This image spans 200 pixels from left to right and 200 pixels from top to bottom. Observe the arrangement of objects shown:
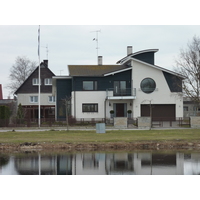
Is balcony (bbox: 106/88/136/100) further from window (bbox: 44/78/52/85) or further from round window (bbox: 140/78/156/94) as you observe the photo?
window (bbox: 44/78/52/85)

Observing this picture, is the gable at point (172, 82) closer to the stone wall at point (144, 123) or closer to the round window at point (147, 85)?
the round window at point (147, 85)

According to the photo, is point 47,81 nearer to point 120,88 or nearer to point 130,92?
point 120,88

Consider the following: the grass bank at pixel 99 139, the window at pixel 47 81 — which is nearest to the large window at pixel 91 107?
the grass bank at pixel 99 139

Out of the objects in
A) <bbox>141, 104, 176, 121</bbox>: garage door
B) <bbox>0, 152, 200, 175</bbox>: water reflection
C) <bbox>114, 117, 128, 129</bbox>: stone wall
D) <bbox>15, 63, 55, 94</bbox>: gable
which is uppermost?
<bbox>15, 63, 55, 94</bbox>: gable

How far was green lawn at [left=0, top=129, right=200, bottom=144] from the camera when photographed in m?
30.9

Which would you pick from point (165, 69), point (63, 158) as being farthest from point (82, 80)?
point (63, 158)

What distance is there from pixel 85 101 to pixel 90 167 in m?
32.2

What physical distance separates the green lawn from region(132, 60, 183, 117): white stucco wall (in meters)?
16.9

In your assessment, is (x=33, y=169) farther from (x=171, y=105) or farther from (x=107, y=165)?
(x=171, y=105)

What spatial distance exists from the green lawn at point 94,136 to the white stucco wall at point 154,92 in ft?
55.4

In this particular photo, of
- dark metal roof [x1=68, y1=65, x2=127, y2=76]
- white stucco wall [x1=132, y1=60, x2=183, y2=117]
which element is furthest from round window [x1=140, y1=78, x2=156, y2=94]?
dark metal roof [x1=68, y1=65, x2=127, y2=76]

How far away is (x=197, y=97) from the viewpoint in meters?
43.9

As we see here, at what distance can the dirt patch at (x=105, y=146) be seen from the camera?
2909 centimetres

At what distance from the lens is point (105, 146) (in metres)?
29.5
